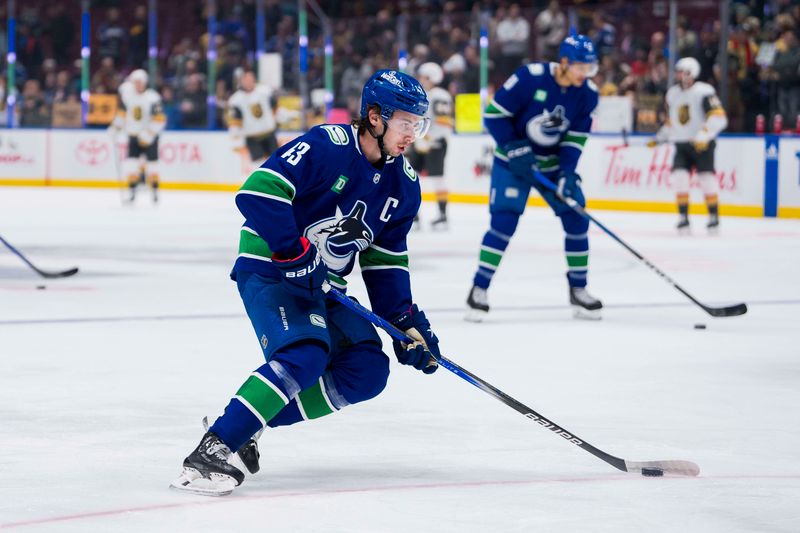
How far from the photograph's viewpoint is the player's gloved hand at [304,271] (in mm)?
3248

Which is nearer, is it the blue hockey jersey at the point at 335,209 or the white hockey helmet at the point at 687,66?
the blue hockey jersey at the point at 335,209

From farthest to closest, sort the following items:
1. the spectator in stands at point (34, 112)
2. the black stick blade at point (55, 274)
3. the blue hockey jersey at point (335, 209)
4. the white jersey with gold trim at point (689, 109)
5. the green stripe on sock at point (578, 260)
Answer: the spectator in stands at point (34, 112), the white jersey with gold trim at point (689, 109), the black stick blade at point (55, 274), the green stripe on sock at point (578, 260), the blue hockey jersey at point (335, 209)

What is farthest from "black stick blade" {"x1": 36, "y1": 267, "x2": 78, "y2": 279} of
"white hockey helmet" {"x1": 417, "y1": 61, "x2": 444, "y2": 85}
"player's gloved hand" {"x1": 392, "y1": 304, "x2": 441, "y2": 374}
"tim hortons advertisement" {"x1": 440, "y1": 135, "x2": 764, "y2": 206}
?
"tim hortons advertisement" {"x1": 440, "y1": 135, "x2": 764, "y2": 206}

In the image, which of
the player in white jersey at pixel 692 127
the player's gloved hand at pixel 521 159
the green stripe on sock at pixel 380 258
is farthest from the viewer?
the player in white jersey at pixel 692 127

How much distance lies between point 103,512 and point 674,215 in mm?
11181

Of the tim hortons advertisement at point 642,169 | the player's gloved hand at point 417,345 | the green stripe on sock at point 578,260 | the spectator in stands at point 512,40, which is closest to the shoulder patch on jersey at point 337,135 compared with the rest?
the player's gloved hand at point 417,345

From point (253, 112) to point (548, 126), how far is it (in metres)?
9.00

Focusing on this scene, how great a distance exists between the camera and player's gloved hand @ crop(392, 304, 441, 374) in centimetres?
348

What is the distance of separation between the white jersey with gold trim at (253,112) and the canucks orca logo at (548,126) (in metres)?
8.87

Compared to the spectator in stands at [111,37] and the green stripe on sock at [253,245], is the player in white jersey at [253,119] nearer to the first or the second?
the spectator in stands at [111,37]

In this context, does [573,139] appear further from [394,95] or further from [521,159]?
[394,95]

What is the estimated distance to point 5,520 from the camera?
2990mm

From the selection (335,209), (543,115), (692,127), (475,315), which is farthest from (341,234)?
(692,127)

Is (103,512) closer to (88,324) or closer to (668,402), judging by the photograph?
(668,402)
